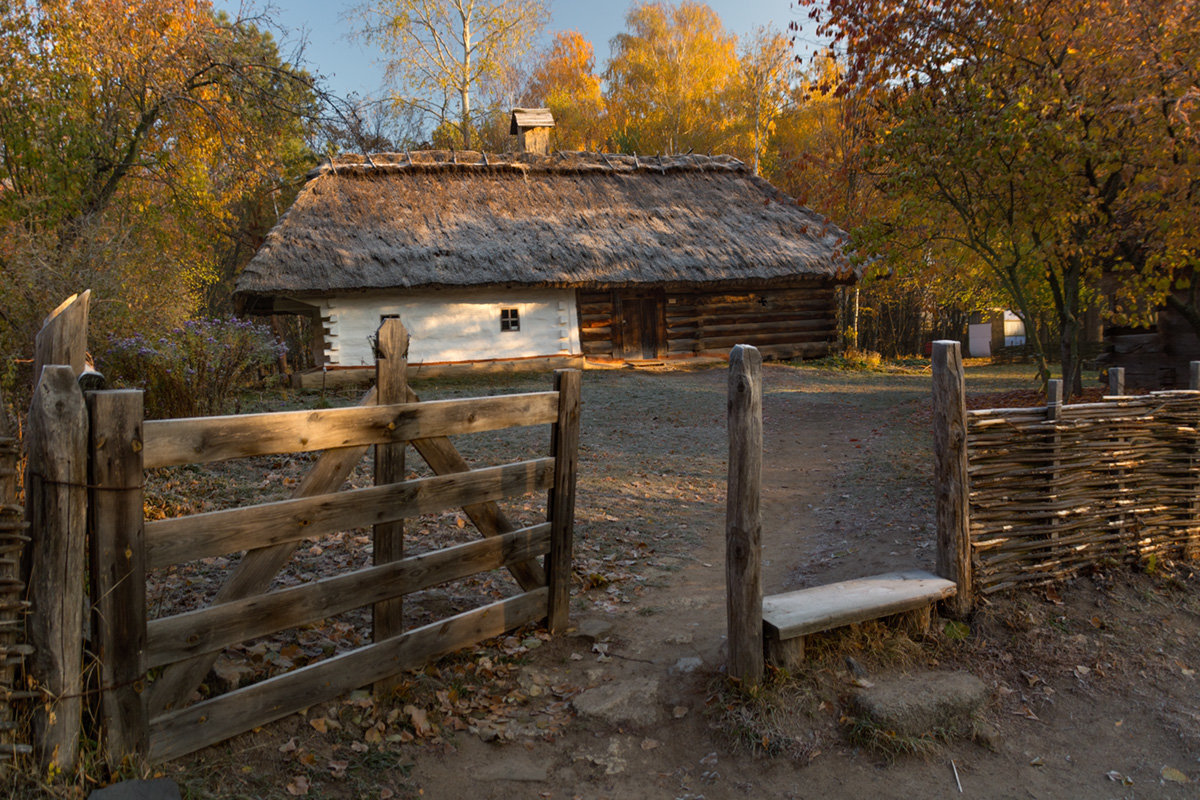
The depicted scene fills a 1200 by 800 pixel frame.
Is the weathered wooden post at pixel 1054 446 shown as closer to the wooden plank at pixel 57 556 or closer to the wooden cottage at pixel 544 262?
the wooden plank at pixel 57 556

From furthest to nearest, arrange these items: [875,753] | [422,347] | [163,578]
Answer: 1. [422,347]
2. [163,578]
3. [875,753]

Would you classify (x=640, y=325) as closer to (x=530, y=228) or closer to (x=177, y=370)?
(x=530, y=228)

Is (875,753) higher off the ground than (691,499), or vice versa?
(691,499)

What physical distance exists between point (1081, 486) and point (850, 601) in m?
1.96

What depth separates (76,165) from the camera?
1195 centimetres

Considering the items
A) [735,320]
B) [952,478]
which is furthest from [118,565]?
[735,320]

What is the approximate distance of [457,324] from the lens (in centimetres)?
1555

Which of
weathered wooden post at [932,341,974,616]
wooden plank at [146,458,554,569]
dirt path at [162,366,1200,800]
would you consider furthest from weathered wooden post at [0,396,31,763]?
weathered wooden post at [932,341,974,616]

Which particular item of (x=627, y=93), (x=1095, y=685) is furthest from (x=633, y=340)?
(x=627, y=93)

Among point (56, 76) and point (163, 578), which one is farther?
point (56, 76)

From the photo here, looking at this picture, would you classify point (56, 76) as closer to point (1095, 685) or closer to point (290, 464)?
point (290, 464)

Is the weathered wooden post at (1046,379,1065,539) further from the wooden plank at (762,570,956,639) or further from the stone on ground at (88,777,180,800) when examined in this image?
the stone on ground at (88,777,180,800)

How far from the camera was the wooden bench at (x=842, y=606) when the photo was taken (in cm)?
344

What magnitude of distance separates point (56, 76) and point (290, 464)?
31.6ft
